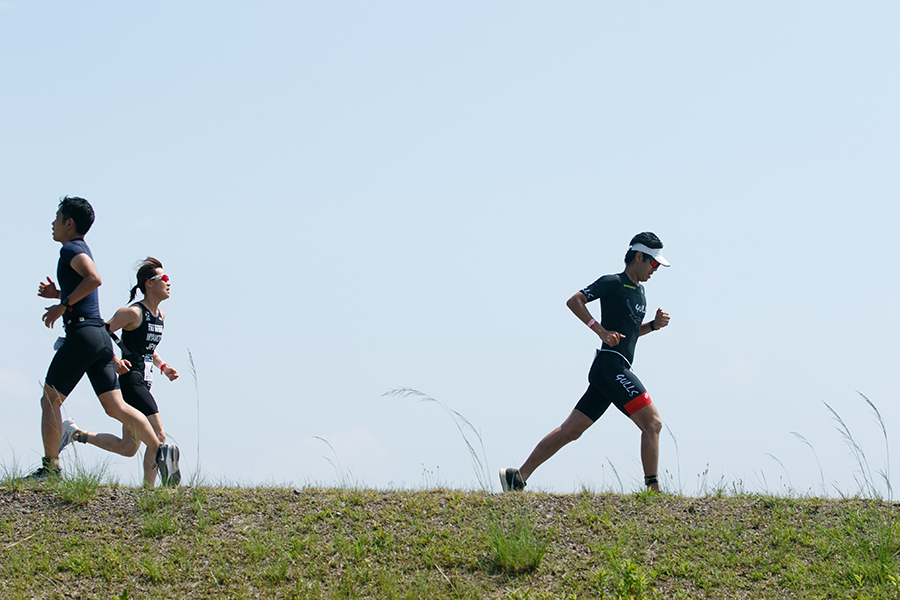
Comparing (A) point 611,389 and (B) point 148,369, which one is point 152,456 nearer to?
(B) point 148,369

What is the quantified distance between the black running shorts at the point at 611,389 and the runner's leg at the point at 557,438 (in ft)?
0.23

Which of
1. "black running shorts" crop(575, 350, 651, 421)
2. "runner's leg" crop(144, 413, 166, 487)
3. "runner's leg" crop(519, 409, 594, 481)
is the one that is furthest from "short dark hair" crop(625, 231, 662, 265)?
"runner's leg" crop(144, 413, 166, 487)

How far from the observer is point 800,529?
232 inches

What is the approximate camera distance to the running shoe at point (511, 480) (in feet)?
23.8

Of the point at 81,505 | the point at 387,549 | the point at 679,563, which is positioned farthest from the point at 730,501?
the point at 81,505

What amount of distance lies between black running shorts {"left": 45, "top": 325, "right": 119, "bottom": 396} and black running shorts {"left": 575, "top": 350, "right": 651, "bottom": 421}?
13.2 feet

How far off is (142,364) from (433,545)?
3.12 metres

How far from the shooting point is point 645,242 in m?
7.44

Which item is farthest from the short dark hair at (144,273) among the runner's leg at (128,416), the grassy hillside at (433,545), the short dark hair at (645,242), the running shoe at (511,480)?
the short dark hair at (645,242)

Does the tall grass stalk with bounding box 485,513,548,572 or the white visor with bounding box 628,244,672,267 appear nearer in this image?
the tall grass stalk with bounding box 485,513,548,572

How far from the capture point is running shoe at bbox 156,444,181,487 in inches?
259

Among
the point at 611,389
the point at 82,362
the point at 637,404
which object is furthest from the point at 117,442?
the point at 637,404

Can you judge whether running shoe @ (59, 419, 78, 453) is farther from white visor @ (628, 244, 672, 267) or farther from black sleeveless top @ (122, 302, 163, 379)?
white visor @ (628, 244, 672, 267)

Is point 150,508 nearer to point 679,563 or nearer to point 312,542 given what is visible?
point 312,542
